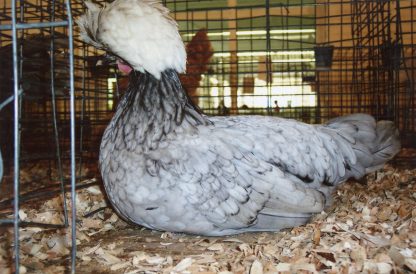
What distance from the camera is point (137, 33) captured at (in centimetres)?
201

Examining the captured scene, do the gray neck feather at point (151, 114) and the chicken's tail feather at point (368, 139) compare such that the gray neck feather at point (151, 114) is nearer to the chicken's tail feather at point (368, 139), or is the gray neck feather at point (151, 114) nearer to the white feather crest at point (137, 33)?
the white feather crest at point (137, 33)

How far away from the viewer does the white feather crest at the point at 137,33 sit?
2.00 metres

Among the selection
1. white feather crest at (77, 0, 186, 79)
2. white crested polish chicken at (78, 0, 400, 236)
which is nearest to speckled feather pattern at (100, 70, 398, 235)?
white crested polish chicken at (78, 0, 400, 236)

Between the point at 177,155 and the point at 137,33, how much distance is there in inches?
24.9

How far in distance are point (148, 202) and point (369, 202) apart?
1.49 meters

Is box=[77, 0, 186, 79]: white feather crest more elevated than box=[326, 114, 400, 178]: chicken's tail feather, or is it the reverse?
box=[77, 0, 186, 79]: white feather crest

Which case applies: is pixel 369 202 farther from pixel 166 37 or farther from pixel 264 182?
pixel 166 37

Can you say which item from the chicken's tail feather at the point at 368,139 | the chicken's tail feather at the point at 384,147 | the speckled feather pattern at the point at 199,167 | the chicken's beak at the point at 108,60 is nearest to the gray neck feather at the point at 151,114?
the speckled feather pattern at the point at 199,167

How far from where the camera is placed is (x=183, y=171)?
2021 mm

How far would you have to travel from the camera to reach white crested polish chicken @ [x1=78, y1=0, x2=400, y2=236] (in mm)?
2004

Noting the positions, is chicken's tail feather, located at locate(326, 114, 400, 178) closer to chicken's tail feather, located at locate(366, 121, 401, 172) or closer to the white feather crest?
chicken's tail feather, located at locate(366, 121, 401, 172)

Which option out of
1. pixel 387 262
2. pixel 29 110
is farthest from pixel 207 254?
pixel 29 110

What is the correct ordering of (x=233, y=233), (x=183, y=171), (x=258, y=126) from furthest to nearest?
(x=258, y=126), (x=233, y=233), (x=183, y=171)

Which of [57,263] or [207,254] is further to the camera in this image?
[207,254]
